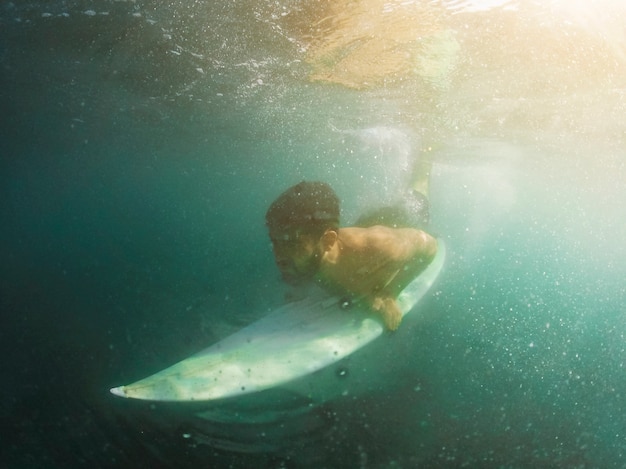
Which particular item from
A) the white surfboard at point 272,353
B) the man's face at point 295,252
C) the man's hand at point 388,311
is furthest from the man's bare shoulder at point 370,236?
the white surfboard at point 272,353

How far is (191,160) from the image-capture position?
3481 centimetres

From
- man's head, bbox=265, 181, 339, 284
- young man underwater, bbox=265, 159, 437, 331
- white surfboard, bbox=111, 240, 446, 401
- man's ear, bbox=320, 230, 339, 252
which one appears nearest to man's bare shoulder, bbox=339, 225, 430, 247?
young man underwater, bbox=265, 159, 437, 331

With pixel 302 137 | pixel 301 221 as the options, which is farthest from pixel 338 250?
pixel 302 137

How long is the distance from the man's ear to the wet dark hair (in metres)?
0.07

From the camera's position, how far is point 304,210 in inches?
171

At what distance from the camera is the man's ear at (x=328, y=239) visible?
14.9 ft

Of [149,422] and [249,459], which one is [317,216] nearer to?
[249,459]

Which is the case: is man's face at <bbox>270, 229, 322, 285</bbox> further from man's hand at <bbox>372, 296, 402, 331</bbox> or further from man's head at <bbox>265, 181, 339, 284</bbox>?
man's hand at <bbox>372, 296, 402, 331</bbox>

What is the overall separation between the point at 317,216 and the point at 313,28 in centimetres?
527

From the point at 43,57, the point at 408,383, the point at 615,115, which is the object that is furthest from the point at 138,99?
the point at 615,115

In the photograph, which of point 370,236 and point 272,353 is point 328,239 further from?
point 272,353

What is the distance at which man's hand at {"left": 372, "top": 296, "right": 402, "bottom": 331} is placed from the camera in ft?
18.1

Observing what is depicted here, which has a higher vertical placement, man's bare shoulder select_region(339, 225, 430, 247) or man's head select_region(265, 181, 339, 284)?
man's head select_region(265, 181, 339, 284)

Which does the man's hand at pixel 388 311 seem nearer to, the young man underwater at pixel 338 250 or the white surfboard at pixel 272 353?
the young man underwater at pixel 338 250
